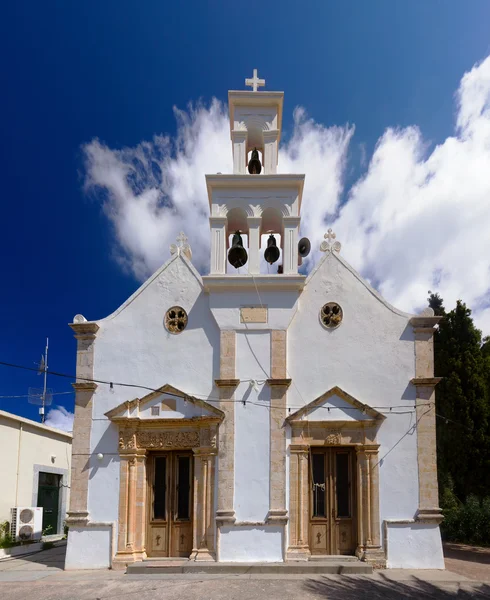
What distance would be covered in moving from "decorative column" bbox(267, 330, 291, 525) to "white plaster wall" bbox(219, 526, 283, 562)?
32 cm

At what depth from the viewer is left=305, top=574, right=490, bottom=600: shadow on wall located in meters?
10.6

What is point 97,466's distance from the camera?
44.7ft

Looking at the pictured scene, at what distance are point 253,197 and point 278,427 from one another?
538cm

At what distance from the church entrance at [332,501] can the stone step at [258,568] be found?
0.52 m

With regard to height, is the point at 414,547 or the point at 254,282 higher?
the point at 254,282

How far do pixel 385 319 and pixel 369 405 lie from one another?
6.49 feet

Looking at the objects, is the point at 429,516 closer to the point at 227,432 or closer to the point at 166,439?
the point at 227,432

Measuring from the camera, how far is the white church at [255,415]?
1310 centimetres

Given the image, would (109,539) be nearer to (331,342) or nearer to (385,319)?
(331,342)

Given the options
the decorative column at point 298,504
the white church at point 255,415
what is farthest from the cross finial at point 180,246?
the decorative column at point 298,504

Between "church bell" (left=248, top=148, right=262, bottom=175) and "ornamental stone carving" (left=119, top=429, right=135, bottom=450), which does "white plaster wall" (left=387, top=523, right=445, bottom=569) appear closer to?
"ornamental stone carving" (left=119, top=429, right=135, bottom=450)

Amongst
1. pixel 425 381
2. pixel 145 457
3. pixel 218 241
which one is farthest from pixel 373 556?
pixel 218 241

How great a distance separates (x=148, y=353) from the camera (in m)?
14.2

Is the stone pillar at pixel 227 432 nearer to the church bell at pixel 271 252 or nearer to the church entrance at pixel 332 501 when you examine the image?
the church entrance at pixel 332 501
